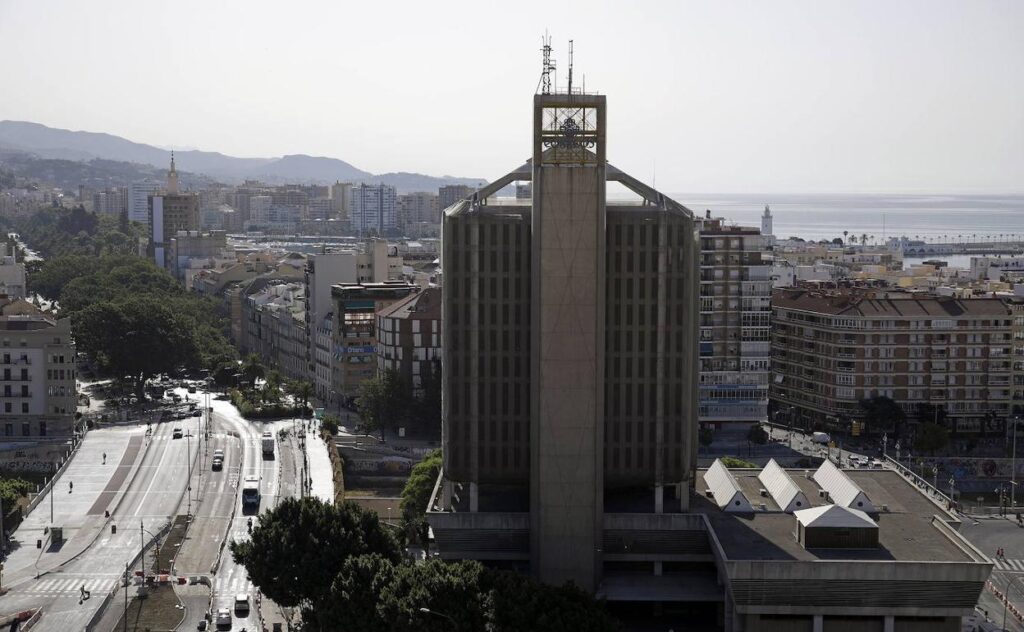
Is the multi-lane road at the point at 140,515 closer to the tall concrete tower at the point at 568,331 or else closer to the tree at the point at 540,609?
the tall concrete tower at the point at 568,331

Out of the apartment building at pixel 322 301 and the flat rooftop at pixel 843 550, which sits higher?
the apartment building at pixel 322 301

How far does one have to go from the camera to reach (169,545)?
6072cm

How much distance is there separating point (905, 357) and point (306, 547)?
49.9 m

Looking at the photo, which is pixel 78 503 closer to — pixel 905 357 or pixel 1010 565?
pixel 1010 565

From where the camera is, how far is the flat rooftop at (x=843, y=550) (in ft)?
147

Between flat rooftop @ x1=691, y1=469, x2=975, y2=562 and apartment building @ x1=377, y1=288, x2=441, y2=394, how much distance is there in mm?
32470

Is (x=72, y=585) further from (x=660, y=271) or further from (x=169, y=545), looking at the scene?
(x=660, y=271)

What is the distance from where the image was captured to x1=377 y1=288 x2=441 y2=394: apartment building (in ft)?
279

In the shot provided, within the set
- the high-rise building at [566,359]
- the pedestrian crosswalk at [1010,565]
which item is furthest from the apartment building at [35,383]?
the pedestrian crosswalk at [1010,565]

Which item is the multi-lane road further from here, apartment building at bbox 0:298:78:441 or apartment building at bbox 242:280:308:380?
apartment building at bbox 242:280:308:380

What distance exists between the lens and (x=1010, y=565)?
6106cm

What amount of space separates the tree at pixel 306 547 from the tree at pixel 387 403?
32924 mm

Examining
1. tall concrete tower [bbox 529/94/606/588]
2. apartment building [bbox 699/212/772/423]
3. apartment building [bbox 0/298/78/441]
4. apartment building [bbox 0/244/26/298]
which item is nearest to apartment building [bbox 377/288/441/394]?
apartment building [bbox 699/212/772/423]

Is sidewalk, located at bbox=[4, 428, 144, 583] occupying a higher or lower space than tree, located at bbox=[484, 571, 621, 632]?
lower
